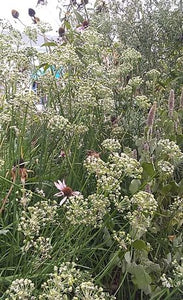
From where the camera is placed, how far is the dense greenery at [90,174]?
2.70 feet

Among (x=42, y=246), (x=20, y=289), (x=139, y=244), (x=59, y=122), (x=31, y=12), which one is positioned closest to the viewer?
(x=20, y=289)

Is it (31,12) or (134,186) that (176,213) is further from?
(31,12)

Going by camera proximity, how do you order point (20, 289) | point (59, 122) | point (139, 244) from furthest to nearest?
point (59, 122) < point (139, 244) < point (20, 289)

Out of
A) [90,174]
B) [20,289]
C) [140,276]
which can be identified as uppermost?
[90,174]

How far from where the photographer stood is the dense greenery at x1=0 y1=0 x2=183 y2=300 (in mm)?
822

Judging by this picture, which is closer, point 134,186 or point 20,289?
point 20,289

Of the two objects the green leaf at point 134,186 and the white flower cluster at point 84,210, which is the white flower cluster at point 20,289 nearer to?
the white flower cluster at point 84,210

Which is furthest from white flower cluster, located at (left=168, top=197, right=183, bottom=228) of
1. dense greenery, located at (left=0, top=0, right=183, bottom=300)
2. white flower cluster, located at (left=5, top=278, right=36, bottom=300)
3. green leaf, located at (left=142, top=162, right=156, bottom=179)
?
white flower cluster, located at (left=5, top=278, right=36, bottom=300)

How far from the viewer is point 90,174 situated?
2.97ft

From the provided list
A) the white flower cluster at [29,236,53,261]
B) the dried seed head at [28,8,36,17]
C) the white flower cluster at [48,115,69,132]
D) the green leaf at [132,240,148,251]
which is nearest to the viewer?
the white flower cluster at [29,236,53,261]

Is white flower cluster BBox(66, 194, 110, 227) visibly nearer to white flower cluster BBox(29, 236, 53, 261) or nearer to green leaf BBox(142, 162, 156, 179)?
white flower cluster BBox(29, 236, 53, 261)

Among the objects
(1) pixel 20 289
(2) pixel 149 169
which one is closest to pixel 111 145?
(2) pixel 149 169

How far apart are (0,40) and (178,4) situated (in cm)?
105

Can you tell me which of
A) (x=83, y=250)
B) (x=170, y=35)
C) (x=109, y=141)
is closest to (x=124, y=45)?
(x=170, y=35)
